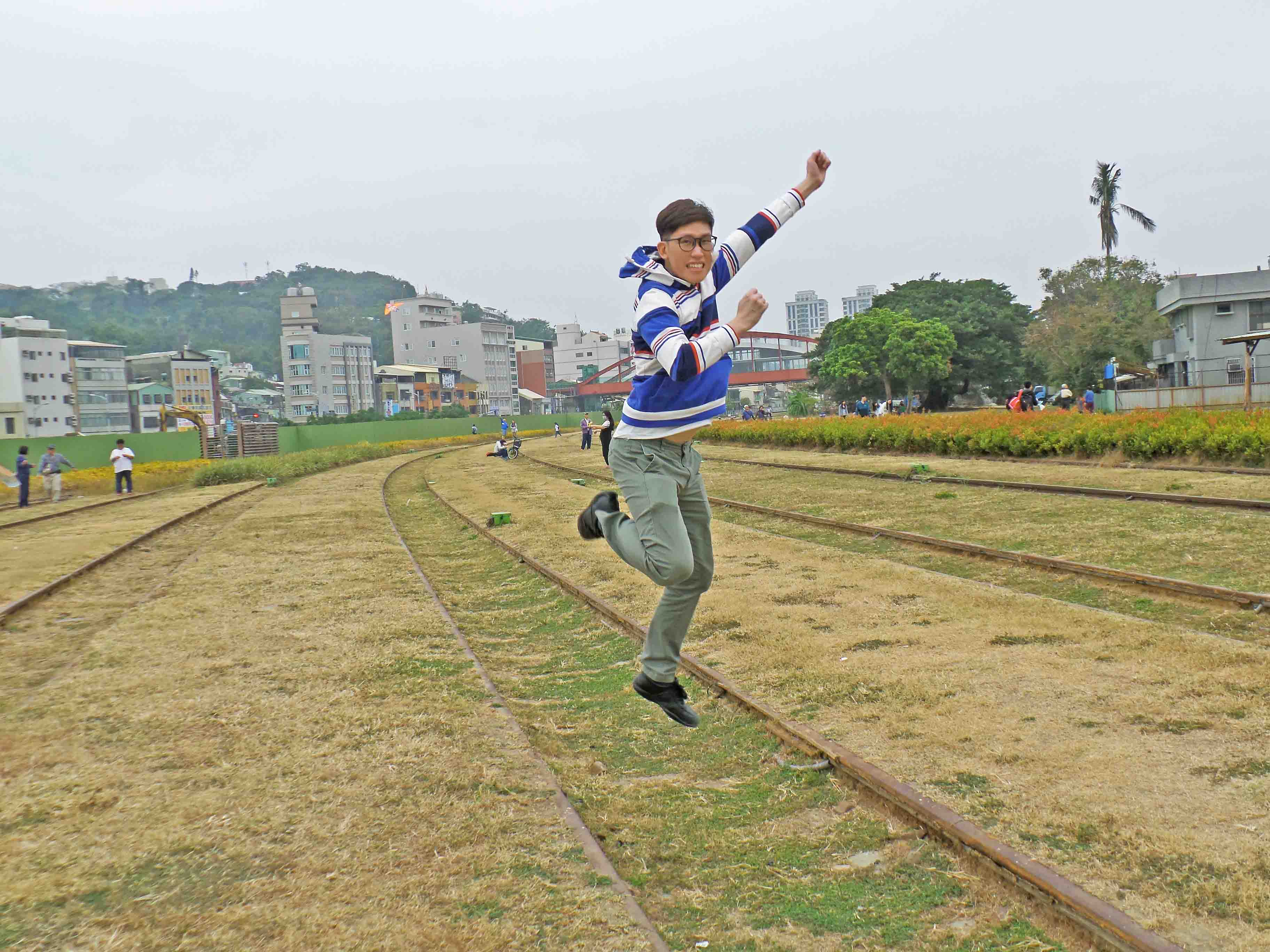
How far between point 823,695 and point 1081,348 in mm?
44476

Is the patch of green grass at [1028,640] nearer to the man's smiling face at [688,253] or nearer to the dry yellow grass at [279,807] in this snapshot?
the dry yellow grass at [279,807]

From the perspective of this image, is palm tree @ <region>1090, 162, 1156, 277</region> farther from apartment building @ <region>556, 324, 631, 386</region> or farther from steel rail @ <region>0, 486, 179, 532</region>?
apartment building @ <region>556, 324, 631, 386</region>

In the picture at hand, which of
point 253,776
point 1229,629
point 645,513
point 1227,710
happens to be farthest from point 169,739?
point 1229,629

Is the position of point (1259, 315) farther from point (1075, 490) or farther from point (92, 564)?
point (92, 564)

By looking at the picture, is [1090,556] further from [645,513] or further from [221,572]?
[221,572]

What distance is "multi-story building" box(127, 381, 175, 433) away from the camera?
87625 millimetres

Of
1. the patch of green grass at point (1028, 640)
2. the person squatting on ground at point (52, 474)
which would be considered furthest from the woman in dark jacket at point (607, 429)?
the person squatting on ground at point (52, 474)

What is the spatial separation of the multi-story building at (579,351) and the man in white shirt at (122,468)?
403 feet

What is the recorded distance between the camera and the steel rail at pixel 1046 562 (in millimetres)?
6426

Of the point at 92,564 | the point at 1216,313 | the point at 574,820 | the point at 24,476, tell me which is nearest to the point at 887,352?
the point at 1216,313

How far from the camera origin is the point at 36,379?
76.5 meters

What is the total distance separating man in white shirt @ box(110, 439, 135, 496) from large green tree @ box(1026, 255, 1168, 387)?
3840cm

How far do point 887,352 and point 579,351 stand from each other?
10088 centimetres

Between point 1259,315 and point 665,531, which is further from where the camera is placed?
point 1259,315
